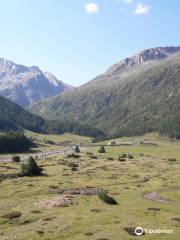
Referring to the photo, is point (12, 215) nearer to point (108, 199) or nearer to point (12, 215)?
point (12, 215)

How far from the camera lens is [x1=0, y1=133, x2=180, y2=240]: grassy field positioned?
60253mm

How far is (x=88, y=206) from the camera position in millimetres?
79000

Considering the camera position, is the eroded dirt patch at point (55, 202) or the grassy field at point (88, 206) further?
the eroded dirt patch at point (55, 202)

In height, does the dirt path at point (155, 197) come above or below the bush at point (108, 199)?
below

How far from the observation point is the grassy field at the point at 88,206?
60.3 metres

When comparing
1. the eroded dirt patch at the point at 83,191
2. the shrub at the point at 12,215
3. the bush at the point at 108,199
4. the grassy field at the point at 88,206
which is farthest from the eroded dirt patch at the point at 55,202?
the eroded dirt patch at the point at 83,191

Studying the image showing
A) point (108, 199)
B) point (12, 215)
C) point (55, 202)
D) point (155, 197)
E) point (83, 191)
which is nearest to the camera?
point (12, 215)

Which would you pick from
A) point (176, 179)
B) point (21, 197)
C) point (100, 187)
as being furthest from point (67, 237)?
point (176, 179)

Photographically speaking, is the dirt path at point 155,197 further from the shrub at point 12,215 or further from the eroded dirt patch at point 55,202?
the shrub at point 12,215

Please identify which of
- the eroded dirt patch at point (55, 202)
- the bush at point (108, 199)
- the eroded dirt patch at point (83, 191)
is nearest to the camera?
the eroded dirt patch at point (55, 202)

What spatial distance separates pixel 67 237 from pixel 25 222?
12756mm

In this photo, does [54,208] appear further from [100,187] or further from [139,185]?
[139,185]

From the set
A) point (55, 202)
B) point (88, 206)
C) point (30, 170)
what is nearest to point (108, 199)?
point (88, 206)

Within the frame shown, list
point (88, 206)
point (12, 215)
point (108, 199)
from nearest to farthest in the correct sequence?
point (12, 215) < point (88, 206) < point (108, 199)
